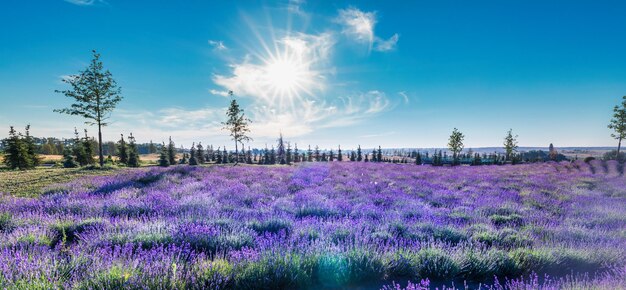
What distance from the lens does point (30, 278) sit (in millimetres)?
2512

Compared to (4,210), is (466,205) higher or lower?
lower

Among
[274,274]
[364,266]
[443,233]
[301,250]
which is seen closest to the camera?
[274,274]

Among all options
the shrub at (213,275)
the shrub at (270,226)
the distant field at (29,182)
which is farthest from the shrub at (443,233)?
the distant field at (29,182)

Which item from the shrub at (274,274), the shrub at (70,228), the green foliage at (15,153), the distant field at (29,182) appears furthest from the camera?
the green foliage at (15,153)

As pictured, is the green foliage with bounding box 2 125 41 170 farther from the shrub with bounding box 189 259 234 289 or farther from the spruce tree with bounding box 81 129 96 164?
the shrub with bounding box 189 259 234 289

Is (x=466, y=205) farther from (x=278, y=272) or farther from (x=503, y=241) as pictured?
(x=278, y=272)

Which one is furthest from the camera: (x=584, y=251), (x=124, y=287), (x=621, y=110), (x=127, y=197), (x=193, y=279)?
(x=621, y=110)

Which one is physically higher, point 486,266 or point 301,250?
point 301,250

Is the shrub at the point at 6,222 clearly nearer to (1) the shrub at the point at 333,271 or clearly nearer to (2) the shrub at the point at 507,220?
(1) the shrub at the point at 333,271

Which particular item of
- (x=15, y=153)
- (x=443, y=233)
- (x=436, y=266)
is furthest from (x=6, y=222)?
(x=15, y=153)

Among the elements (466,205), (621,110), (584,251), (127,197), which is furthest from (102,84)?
(621,110)

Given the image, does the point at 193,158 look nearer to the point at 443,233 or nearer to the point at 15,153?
the point at 15,153

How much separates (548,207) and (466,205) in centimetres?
259

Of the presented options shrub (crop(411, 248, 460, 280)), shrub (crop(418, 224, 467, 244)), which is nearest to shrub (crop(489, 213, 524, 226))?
shrub (crop(418, 224, 467, 244))
